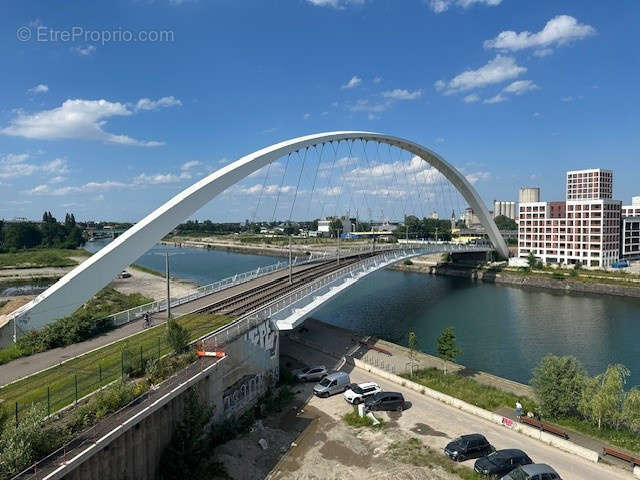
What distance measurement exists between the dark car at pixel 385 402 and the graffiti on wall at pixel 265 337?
16.3 ft

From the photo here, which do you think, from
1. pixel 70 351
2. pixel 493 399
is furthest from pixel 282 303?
pixel 493 399

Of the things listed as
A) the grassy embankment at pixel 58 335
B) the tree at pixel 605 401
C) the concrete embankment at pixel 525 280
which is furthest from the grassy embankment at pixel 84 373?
the concrete embankment at pixel 525 280

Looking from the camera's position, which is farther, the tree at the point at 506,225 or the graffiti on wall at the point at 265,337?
the tree at the point at 506,225

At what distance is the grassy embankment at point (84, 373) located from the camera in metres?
11.0

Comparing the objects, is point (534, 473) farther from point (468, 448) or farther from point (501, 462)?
point (468, 448)

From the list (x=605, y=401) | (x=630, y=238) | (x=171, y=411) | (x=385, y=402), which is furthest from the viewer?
(x=630, y=238)

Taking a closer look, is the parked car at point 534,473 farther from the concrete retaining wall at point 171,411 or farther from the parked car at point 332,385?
the concrete retaining wall at point 171,411

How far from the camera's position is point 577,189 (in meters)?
101

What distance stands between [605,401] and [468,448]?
5.94 metres

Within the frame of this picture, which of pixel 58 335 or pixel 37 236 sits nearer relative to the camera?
pixel 58 335

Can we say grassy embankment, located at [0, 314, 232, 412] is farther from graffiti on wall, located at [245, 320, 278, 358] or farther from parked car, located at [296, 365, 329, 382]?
parked car, located at [296, 365, 329, 382]

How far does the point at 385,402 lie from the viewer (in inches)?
637

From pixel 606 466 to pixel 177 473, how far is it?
1262cm

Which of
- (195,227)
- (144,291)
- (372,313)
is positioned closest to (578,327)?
(372,313)
